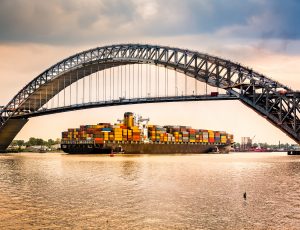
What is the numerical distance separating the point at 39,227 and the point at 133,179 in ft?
67.3

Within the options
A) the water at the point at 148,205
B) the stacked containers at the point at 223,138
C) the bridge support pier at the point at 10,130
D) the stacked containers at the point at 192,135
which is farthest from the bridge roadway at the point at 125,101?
the stacked containers at the point at 223,138

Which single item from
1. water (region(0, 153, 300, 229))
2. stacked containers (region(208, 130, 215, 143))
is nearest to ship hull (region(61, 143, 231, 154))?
stacked containers (region(208, 130, 215, 143))

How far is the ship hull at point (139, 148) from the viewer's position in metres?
125

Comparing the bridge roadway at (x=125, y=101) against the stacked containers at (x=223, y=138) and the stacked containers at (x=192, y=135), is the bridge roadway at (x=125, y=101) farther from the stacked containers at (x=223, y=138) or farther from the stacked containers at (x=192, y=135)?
the stacked containers at (x=223, y=138)

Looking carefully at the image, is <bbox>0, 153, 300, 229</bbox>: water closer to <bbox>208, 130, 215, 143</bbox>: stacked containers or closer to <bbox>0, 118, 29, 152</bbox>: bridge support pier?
<bbox>0, 118, 29, 152</bbox>: bridge support pier

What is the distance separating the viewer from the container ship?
4938 inches

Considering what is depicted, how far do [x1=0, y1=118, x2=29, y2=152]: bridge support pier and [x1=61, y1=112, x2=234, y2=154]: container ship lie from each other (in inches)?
472

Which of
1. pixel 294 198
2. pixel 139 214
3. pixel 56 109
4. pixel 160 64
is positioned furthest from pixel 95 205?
pixel 56 109

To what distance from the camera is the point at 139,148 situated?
433 ft

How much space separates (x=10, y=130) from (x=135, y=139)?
112 feet

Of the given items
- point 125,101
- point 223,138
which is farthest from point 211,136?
point 125,101

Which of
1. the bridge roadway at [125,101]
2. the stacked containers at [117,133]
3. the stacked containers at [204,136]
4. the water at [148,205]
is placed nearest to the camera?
the water at [148,205]

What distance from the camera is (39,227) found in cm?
2011

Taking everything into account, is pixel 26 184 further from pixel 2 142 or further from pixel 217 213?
pixel 2 142
